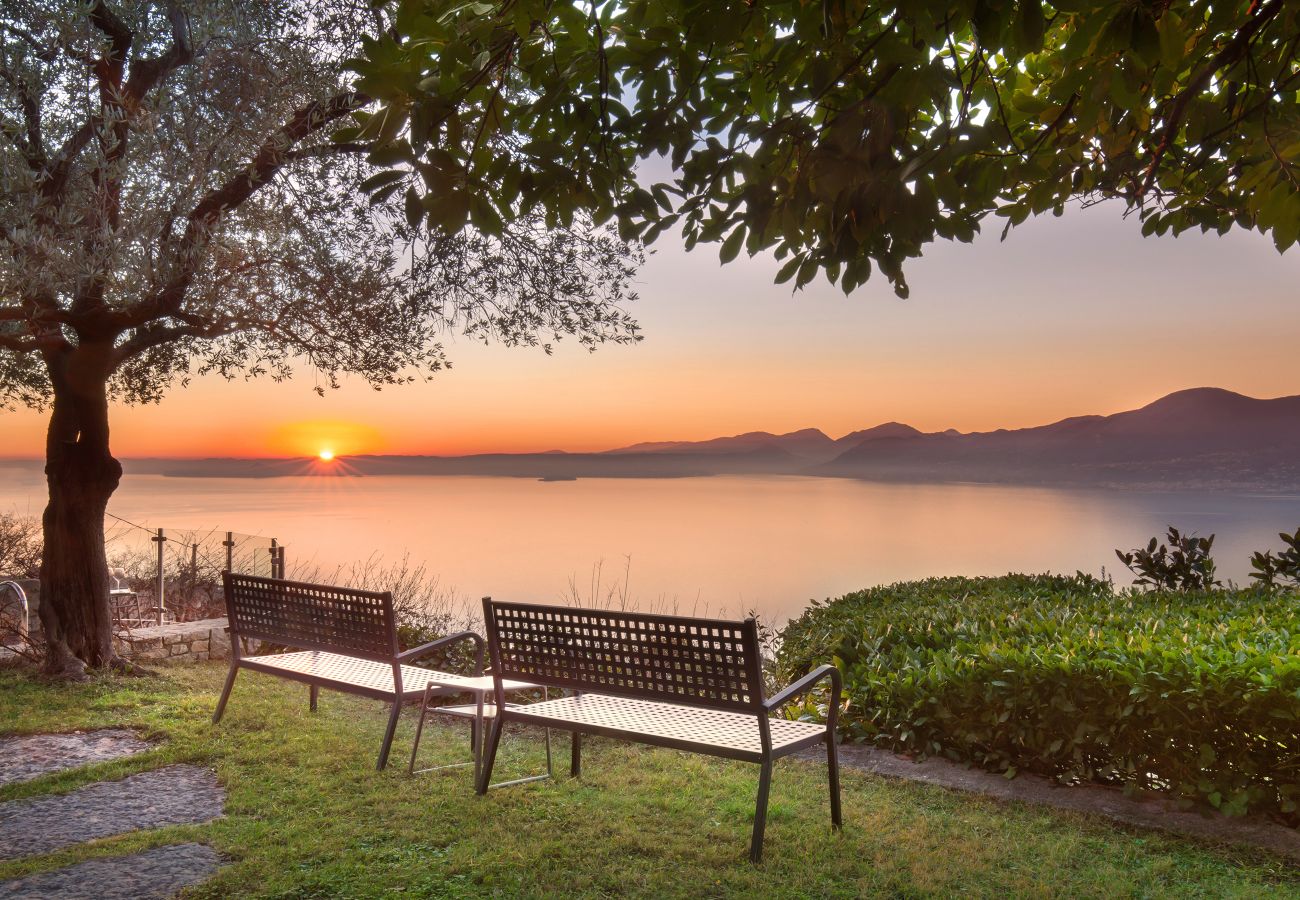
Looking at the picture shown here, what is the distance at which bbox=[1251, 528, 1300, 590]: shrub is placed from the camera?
28.0 ft

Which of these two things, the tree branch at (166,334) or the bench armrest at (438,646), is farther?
the tree branch at (166,334)

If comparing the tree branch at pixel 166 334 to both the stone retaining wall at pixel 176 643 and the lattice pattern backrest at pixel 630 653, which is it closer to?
the stone retaining wall at pixel 176 643

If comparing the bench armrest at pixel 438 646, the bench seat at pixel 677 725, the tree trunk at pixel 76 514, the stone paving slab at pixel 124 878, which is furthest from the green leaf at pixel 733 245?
the tree trunk at pixel 76 514

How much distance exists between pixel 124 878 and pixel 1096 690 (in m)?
4.49

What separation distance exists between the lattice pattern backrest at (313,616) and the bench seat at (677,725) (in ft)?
3.52

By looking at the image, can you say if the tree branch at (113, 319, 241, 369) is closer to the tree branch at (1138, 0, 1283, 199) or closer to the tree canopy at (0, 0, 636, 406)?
the tree canopy at (0, 0, 636, 406)

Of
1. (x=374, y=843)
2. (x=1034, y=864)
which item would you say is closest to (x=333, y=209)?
(x=374, y=843)

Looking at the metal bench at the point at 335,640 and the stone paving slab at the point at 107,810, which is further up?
the metal bench at the point at 335,640

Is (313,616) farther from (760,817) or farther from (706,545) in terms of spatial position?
(706,545)

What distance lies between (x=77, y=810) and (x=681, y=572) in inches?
323

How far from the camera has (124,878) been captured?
11.2 feet

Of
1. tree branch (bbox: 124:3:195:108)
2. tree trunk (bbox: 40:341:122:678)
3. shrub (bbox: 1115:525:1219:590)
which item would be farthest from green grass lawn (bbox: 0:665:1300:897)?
shrub (bbox: 1115:525:1219:590)

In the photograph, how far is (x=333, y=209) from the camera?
28.7ft

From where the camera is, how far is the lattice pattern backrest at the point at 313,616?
5.22 m
